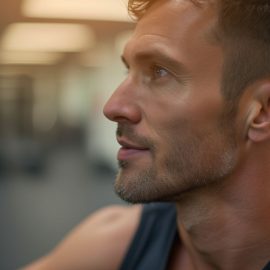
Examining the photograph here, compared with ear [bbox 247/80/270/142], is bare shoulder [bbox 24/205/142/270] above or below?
below

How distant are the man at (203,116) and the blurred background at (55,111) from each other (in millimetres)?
2556

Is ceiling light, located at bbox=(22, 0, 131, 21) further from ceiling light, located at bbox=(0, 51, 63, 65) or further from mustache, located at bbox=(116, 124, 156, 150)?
mustache, located at bbox=(116, 124, 156, 150)

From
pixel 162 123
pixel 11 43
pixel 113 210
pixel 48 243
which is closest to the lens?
pixel 162 123

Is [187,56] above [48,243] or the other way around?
above

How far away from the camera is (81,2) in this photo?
3.76 m

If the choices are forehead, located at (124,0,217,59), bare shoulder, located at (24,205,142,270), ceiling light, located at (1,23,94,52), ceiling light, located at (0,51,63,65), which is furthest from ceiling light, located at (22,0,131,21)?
forehead, located at (124,0,217,59)

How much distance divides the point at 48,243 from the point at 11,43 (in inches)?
58.5

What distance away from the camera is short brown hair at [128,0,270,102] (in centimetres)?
99

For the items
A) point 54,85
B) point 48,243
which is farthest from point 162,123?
point 54,85

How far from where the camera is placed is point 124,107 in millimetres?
993

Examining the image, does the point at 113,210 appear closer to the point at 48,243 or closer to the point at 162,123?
the point at 162,123

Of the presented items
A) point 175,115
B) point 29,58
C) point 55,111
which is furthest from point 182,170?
point 55,111

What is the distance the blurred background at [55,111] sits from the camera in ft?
12.4

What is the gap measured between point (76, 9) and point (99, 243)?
2995 mm
